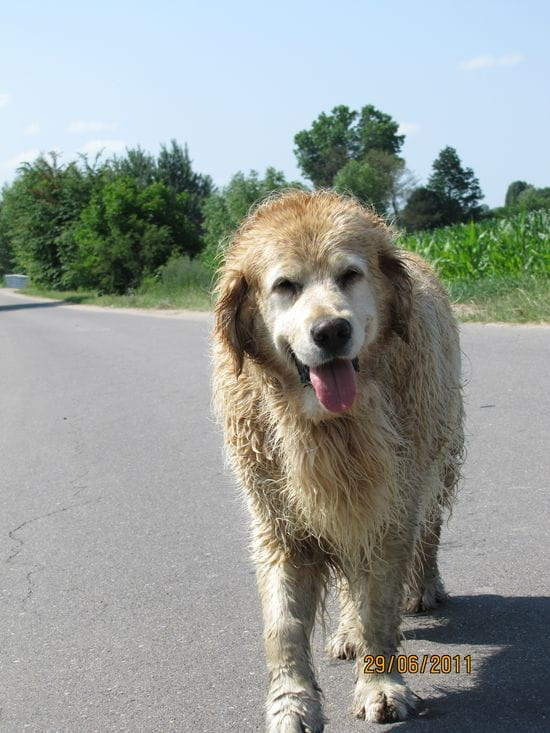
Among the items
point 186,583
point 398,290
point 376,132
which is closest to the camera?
point 398,290

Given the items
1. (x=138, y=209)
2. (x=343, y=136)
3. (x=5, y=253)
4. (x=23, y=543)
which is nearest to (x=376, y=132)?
(x=343, y=136)

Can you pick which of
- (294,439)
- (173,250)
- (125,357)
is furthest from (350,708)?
(173,250)

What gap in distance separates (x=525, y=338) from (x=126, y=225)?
38.0m

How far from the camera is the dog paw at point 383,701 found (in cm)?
361

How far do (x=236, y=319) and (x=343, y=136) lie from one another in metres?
109

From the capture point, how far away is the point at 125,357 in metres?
16.1

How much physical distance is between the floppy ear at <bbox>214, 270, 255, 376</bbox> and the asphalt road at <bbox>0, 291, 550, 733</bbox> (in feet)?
4.20

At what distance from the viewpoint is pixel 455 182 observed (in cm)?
9362

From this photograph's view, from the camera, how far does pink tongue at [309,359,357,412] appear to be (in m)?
3.65

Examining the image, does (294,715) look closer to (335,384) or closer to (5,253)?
(335,384)

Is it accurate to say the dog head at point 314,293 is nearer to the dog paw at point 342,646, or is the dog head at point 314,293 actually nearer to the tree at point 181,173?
the dog paw at point 342,646

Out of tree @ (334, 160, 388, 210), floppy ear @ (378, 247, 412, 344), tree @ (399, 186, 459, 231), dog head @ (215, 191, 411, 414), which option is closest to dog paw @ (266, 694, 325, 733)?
Answer: dog head @ (215, 191, 411, 414)

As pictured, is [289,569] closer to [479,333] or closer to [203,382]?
[203,382]
